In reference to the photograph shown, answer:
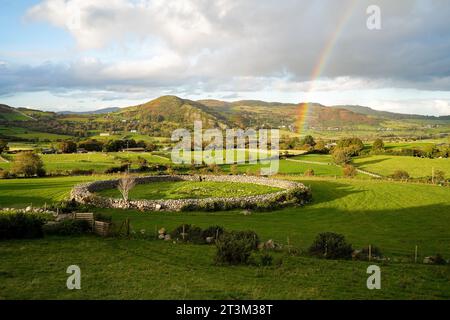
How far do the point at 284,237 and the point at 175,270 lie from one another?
1127cm

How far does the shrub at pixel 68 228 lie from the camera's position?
66.6 feet

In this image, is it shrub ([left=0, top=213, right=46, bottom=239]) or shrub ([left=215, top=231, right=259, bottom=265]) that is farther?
shrub ([left=0, top=213, right=46, bottom=239])

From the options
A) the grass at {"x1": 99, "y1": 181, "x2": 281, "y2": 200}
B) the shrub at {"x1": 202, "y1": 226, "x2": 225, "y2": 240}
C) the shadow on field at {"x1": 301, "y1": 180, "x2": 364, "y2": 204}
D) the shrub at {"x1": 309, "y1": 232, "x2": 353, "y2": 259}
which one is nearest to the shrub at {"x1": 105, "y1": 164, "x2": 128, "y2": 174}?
the grass at {"x1": 99, "y1": 181, "x2": 281, "y2": 200}

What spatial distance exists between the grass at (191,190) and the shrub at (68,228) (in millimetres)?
17824

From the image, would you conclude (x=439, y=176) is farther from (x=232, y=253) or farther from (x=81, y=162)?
(x=81, y=162)

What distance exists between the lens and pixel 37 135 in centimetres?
11838

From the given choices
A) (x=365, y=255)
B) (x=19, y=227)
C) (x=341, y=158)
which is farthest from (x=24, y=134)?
(x=365, y=255)

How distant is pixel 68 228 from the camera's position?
20406 mm

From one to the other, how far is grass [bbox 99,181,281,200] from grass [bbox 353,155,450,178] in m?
36.7

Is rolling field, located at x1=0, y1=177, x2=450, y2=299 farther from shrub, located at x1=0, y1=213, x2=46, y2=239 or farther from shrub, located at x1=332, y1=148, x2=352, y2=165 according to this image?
shrub, located at x1=332, y1=148, x2=352, y2=165

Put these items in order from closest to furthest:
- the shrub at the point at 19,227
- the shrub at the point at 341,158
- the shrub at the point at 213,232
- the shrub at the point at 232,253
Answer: the shrub at the point at 232,253, the shrub at the point at 19,227, the shrub at the point at 213,232, the shrub at the point at 341,158

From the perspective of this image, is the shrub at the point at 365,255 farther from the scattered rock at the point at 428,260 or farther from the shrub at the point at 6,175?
the shrub at the point at 6,175

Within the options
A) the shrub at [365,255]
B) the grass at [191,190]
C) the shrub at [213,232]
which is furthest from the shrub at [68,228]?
the grass at [191,190]

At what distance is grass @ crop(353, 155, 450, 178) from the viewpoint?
236ft
